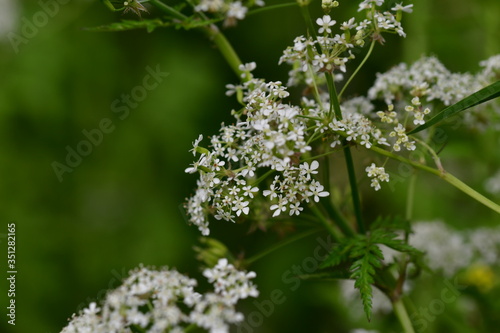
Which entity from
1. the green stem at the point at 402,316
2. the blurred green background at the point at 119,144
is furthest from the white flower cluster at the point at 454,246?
the green stem at the point at 402,316

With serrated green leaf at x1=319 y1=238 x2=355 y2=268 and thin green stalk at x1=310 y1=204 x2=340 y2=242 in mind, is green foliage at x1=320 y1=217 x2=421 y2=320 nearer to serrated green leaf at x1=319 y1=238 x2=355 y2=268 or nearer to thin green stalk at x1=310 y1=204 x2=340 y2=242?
serrated green leaf at x1=319 y1=238 x2=355 y2=268

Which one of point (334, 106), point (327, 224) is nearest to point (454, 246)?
point (327, 224)

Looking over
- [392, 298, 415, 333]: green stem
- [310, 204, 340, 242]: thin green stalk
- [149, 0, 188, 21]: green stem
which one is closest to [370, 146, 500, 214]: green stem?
[310, 204, 340, 242]: thin green stalk

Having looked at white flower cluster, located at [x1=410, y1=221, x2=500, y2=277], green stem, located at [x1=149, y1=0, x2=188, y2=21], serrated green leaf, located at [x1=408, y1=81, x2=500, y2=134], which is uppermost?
green stem, located at [x1=149, y1=0, x2=188, y2=21]

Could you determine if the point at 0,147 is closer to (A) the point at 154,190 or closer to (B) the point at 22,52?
(B) the point at 22,52

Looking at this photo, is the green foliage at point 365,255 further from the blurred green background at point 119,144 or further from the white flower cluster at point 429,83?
the blurred green background at point 119,144
